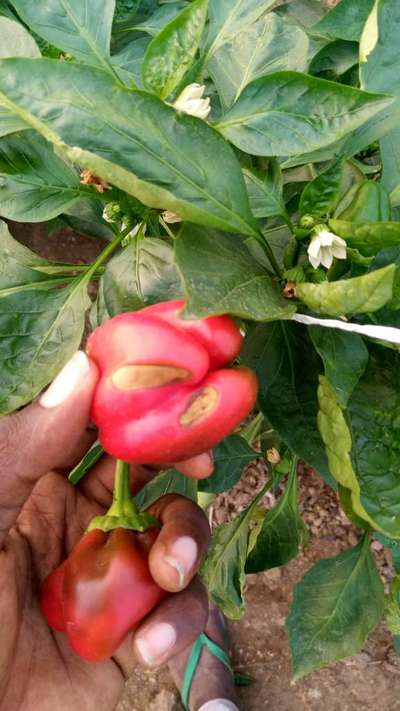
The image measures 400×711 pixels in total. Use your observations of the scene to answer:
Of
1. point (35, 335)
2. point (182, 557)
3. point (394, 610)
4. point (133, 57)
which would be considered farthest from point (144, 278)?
point (394, 610)

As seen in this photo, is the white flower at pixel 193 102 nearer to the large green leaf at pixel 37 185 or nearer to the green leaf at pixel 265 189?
the green leaf at pixel 265 189

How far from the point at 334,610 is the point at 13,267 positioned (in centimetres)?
72

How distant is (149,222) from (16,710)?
2.36 feet

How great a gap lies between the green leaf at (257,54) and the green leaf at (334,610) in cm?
74

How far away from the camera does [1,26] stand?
0.80m

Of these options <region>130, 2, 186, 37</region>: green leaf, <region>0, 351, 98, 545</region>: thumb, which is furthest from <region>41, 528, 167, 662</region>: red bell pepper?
<region>130, 2, 186, 37</region>: green leaf

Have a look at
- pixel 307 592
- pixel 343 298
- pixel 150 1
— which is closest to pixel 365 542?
pixel 307 592

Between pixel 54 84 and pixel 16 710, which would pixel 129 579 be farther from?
pixel 54 84

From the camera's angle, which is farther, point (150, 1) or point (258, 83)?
point (150, 1)

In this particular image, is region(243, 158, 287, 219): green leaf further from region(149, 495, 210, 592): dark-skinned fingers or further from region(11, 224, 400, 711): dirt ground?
region(11, 224, 400, 711): dirt ground

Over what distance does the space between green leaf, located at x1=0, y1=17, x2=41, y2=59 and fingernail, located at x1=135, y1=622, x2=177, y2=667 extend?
723mm

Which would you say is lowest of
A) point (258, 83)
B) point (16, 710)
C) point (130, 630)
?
point (16, 710)

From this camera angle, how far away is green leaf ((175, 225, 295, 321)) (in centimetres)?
61

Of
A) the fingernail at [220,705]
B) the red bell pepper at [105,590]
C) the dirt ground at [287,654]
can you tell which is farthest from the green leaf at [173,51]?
the fingernail at [220,705]
